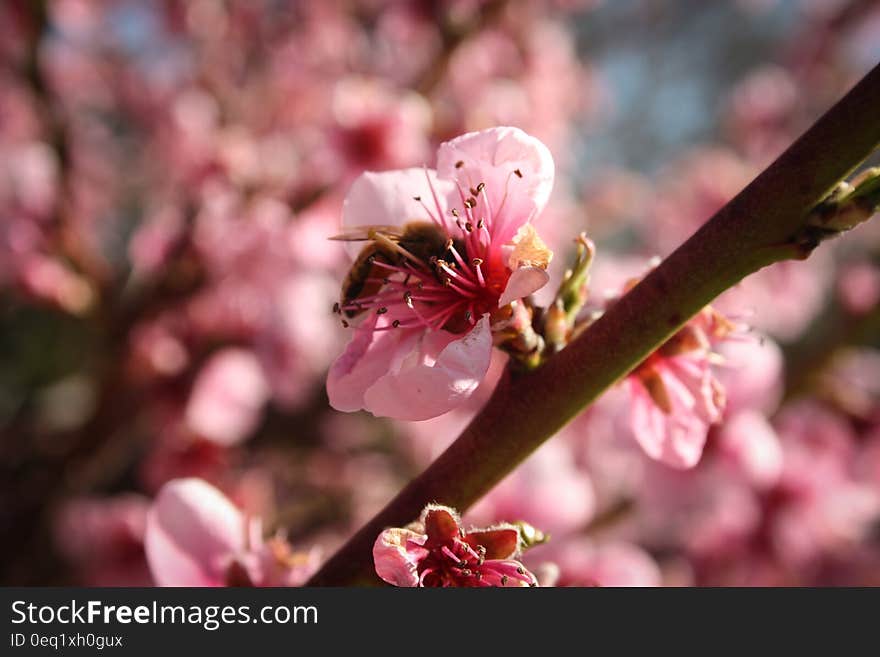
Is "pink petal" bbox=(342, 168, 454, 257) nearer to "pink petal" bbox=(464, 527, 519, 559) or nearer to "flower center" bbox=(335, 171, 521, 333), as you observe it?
"flower center" bbox=(335, 171, 521, 333)

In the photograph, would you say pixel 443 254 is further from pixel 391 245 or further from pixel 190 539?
pixel 190 539

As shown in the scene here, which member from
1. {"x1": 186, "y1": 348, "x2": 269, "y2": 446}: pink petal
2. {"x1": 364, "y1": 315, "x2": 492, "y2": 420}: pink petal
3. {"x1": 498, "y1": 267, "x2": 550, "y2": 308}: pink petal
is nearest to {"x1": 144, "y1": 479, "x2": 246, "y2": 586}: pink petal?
{"x1": 364, "y1": 315, "x2": 492, "y2": 420}: pink petal

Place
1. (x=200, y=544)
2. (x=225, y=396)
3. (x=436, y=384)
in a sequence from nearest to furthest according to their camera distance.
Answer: (x=436, y=384) → (x=200, y=544) → (x=225, y=396)

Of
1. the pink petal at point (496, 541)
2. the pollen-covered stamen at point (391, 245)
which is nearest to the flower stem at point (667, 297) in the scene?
the pink petal at point (496, 541)

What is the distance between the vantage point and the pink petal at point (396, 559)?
2.08ft

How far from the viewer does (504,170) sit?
0.72 meters

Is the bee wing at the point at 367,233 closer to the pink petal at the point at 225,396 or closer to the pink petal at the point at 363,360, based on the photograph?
the pink petal at the point at 363,360

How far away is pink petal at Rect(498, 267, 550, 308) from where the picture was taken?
65cm

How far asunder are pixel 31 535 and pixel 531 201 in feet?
5.27

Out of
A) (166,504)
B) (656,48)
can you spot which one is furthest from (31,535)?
(656,48)

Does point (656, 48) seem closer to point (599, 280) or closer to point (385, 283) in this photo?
point (599, 280)

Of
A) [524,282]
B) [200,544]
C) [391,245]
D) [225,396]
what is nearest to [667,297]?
[524,282]

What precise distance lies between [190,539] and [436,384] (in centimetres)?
41

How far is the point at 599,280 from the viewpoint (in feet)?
3.98
